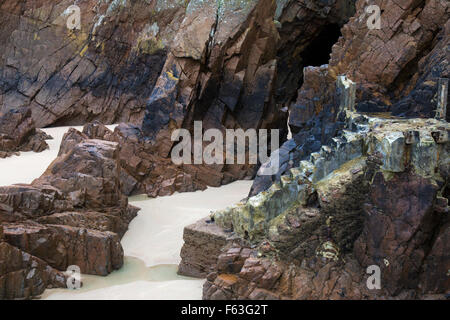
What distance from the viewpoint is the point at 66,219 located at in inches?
319

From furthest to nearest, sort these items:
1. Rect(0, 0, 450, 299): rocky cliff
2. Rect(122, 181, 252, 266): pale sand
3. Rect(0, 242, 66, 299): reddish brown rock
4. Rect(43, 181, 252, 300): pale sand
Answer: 1. Rect(122, 181, 252, 266): pale sand
2. Rect(43, 181, 252, 300): pale sand
3. Rect(0, 242, 66, 299): reddish brown rock
4. Rect(0, 0, 450, 299): rocky cliff

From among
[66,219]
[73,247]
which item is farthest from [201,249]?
[66,219]

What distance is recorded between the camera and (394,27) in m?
9.45

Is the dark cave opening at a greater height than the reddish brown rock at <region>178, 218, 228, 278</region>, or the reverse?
the dark cave opening

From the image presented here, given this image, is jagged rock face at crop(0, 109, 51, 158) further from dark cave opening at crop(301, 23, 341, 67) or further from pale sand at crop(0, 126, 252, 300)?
dark cave opening at crop(301, 23, 341, 67)

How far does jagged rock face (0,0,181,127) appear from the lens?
639 inches

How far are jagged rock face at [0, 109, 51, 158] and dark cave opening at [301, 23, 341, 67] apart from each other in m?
14.0

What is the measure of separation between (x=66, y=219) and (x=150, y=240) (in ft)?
6.04

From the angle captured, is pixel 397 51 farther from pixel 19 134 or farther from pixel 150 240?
pixel 19 134

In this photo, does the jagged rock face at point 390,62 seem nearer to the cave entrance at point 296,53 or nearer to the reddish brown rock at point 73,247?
the reddish brown rock at point 73,247

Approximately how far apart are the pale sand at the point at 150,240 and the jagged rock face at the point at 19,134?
325mm

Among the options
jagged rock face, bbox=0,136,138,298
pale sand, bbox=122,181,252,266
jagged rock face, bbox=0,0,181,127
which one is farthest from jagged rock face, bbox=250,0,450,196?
jagged rock face, bbox=0,0,181,127

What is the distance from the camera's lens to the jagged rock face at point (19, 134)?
42.4ft
